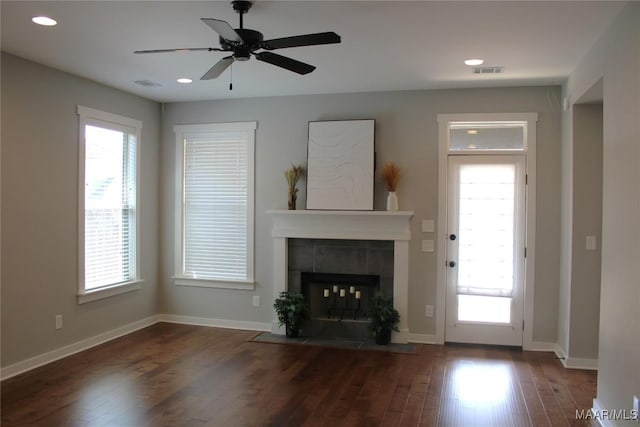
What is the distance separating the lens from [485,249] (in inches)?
205

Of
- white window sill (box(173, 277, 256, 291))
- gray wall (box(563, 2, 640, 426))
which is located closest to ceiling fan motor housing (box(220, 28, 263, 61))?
gray wall (box(563, 2, 640, 426))

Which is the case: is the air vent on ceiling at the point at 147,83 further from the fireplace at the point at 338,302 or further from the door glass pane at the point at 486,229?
the door glass pane at the point at 486,229

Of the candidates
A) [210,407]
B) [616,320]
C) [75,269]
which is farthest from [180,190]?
[616,320]

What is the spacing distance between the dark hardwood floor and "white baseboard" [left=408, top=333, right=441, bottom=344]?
12 centimetres

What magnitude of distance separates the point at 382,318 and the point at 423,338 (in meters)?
0.58

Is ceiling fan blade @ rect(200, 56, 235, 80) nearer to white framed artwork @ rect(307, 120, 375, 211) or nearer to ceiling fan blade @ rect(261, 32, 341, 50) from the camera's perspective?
ceiling fan blade @ rect(261, 32, 341, 50)

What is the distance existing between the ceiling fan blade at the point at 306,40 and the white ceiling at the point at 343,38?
32cm

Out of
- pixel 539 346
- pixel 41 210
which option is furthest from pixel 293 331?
pixel 41 210

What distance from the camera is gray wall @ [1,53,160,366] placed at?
13.5 feet

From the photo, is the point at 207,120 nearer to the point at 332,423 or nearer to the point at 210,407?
the point at 210,407

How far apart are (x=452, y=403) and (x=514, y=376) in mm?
951

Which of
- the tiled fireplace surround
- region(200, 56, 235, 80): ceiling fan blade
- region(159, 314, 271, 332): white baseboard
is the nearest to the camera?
region(200, 56, 235, 80): ceiling fan blade

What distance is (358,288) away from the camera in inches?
218

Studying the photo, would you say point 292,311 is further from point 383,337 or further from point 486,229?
point 486,229
